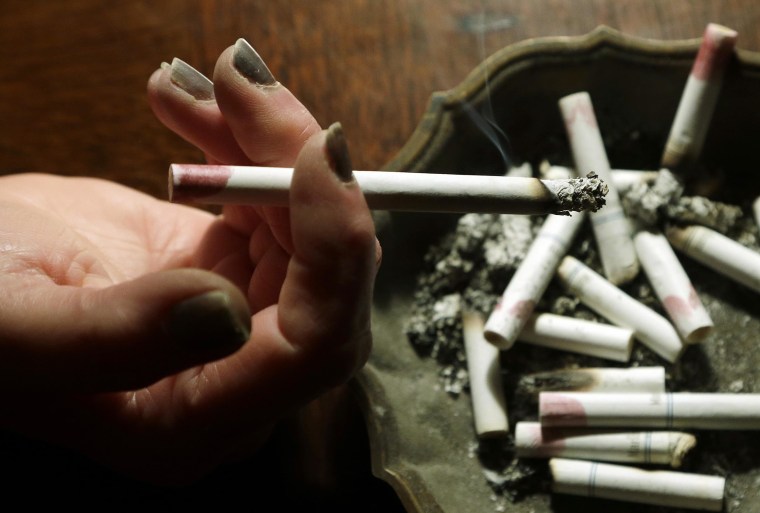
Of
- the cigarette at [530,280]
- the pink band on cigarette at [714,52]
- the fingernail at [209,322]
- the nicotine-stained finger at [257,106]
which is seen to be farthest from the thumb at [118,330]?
the pink band on cigarette at [714,52]

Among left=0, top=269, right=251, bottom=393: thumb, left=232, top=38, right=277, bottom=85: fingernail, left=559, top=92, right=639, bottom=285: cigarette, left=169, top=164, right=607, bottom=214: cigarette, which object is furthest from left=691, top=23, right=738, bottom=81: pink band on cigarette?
left=0, top=269, right=251, bottom=393: thumb

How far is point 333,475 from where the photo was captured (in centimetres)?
75

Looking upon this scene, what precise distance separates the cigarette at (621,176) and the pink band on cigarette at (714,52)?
0.38 ft

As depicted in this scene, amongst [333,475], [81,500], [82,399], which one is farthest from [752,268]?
[81,500]

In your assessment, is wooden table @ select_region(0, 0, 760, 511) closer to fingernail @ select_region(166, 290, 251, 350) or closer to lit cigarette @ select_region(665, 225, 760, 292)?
lit cigarette @ select_region(665, 225, 760, 292)

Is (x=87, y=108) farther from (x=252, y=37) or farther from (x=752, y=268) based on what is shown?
(x=752, y=268)

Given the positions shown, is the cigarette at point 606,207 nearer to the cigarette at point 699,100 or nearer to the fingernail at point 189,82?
the cigarette at point 699,100

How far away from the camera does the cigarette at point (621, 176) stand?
75cm

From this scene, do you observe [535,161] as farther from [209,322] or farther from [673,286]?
[209,322]

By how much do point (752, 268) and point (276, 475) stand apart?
21.6 inches

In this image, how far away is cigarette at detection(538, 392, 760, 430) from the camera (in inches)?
25.8

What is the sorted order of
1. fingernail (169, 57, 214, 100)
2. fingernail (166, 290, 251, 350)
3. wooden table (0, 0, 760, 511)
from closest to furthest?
1. fingernail (166, 290, 251, 350)
2. fingernail (169, 57, 214, 100)
3. wooden table (0, 0, 760, 511)

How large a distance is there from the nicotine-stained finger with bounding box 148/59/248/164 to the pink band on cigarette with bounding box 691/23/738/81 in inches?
18.6

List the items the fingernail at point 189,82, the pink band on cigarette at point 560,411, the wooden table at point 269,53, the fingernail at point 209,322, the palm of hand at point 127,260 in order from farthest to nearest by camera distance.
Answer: the wooden table at point 269,53 → the pink band on cigarette at point 560,411 → the fingernail at point 189,82 → the palm of hand at point 127,260 → the fingernail at point 209,322
